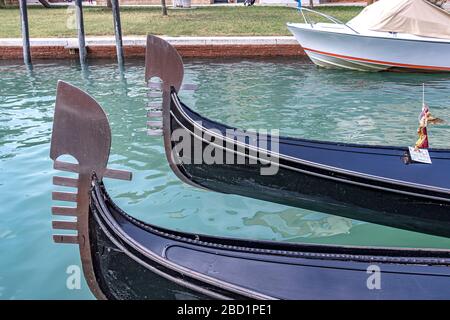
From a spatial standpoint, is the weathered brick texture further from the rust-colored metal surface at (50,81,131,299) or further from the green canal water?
the rust-colored metal surface at (50,81,131,299)

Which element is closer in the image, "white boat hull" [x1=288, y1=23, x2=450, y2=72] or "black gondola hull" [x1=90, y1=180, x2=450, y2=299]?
"black gondola hull" [x1=90, y1=180, x2=450, y2=299]

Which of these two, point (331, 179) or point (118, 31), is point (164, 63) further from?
→ point (118, 31)

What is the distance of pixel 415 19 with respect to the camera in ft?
28.4

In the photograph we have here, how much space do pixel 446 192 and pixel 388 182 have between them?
1.14 feet

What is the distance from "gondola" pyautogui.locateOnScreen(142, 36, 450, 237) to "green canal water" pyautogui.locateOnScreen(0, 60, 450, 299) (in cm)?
19

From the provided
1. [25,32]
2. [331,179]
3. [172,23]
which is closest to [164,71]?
[331,179]

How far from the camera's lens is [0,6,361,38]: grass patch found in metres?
11.2

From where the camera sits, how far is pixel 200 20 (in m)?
13.0

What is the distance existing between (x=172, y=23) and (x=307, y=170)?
9842mm

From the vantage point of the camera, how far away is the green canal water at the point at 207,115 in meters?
3.43

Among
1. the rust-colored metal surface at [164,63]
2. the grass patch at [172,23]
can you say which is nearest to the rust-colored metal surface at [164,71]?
the rust-colored metal surface at [164,63]

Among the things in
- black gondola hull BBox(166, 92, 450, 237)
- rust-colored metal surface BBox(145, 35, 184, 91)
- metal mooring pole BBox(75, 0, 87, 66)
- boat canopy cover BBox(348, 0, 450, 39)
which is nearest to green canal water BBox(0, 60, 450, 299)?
black gondola hull BBox(166, 92, 450, 237)

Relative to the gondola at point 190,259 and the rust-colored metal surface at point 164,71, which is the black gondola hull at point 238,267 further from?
the rust-colored metal surface at point 164,71

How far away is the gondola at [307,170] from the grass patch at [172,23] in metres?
7.45
